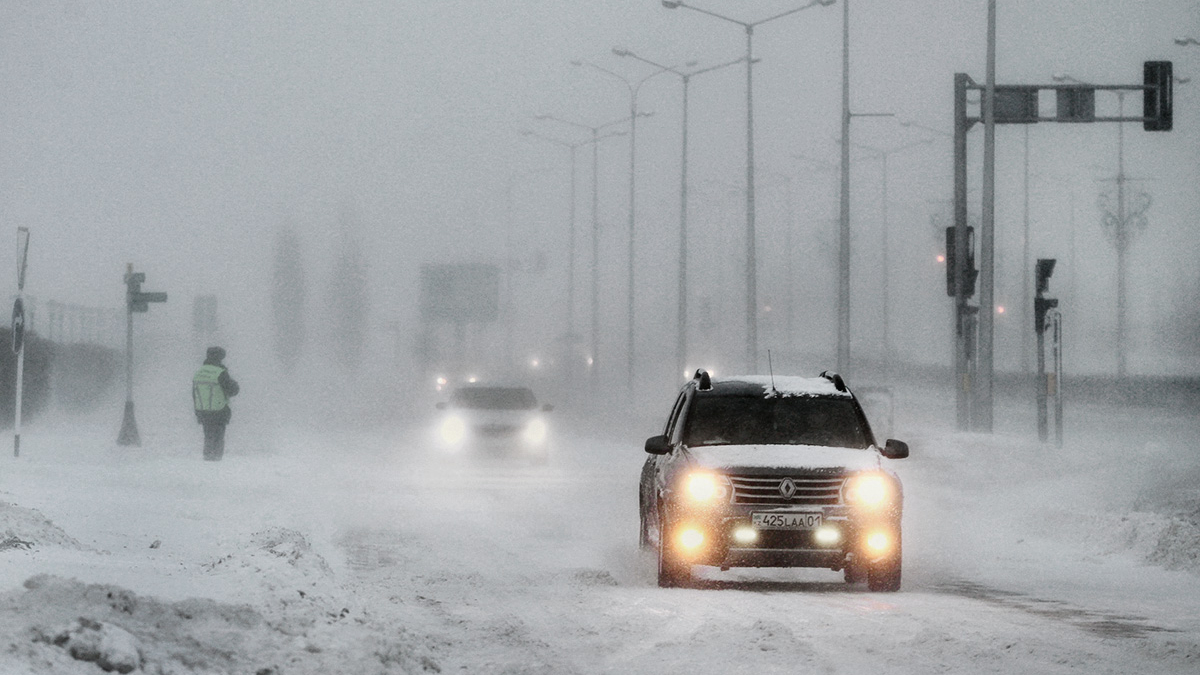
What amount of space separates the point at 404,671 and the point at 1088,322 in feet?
476

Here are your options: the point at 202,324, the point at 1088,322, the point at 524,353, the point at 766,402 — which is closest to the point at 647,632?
the point at 766,402

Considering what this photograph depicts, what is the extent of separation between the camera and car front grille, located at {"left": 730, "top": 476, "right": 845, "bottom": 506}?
14234mm

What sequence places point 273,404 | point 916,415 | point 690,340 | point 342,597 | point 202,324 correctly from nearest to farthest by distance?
1. point 342,597
2. point 202,324
3. point 916,415
4. point 273,404
5. point 690,340

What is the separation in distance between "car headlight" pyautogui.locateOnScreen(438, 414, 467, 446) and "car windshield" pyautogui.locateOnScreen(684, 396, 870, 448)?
19.0 m

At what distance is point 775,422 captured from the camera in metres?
15.4

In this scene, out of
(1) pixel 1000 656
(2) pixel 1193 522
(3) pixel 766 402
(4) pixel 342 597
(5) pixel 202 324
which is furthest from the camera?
(5) pixel 202 324

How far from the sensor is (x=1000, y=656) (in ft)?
34.7

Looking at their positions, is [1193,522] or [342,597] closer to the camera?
[342,597]

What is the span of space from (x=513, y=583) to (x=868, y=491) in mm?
2619

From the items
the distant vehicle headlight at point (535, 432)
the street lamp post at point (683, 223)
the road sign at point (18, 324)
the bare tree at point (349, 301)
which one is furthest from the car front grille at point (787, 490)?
the bare tree at point (349, 301)

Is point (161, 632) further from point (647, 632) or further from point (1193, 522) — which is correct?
point (1193, 522)

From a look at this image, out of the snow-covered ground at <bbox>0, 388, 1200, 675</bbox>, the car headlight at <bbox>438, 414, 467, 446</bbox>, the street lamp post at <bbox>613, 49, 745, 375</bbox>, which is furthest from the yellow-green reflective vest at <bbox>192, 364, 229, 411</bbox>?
the street lamp post at <bbox>613, 49, 745, 375</bbox>

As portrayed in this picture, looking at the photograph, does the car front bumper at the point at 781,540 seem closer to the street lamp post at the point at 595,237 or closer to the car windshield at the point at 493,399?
the car windshield at the point at 493,399

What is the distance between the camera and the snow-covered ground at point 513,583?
32.5ft
